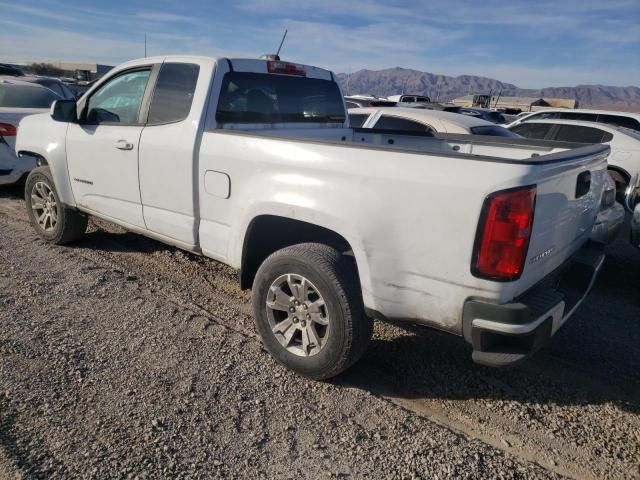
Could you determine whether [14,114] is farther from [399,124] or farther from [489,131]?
[489,131]

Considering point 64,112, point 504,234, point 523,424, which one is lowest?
point 523,424

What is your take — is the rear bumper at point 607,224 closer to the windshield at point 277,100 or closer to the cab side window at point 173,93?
the windshield at point 277,100

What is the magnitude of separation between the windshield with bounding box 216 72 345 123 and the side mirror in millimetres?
1710

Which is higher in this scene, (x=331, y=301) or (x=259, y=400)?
(x=331, y=301)

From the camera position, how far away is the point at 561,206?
262cm

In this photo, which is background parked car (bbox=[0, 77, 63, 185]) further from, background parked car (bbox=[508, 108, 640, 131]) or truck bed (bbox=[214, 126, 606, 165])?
background parked car (bbox=[508, 108, 640, 131])

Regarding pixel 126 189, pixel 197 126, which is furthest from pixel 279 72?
pixel 126 189

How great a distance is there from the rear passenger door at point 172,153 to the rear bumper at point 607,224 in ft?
9.39

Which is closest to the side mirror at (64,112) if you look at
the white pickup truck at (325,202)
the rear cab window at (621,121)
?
the white pickup truck at (325,202)

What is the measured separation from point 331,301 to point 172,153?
1691mm

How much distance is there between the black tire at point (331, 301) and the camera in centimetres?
280

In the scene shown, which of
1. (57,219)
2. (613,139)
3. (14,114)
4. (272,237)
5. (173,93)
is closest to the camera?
(272,237)

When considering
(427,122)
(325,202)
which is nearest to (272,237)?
(325,202)

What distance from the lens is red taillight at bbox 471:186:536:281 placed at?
88.9 inches
